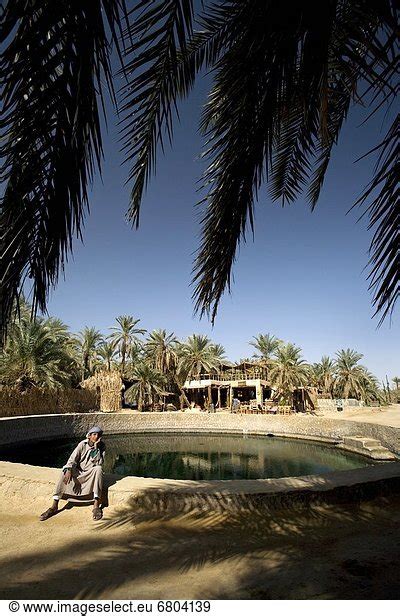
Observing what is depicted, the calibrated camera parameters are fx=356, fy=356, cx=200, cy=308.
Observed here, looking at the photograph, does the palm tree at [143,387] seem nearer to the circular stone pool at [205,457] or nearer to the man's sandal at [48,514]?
the circular stone pool at [205,457]

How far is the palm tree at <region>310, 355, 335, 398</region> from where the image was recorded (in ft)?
153

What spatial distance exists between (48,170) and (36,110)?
0.83 ft

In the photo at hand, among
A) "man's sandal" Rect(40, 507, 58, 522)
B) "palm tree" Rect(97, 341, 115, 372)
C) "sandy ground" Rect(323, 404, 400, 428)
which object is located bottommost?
"sandy ground" Rect(323, 404, 400, 428)

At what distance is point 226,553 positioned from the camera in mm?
3168

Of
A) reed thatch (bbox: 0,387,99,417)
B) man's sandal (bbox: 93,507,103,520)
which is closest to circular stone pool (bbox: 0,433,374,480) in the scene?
reed thatch (bbox: 0,387,99,417)

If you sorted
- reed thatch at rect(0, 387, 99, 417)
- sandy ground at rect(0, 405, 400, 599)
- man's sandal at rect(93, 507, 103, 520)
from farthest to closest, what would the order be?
reed thatch at rect(0, 387, 99, 417) < man's sandal at rect(93, 507, 103, 520) < sandy ground at rect(0, 405, 400, 599)

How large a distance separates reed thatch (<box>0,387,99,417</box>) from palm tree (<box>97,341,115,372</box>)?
9232 mm

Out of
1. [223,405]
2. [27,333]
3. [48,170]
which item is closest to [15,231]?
[48,170]

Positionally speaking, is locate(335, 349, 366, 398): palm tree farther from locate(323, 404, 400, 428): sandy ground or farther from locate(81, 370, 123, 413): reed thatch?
locate(81, 370, 123, 413): reed thatch

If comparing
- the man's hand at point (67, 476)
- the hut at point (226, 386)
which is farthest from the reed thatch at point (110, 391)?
the man's hand at point (67, 476)

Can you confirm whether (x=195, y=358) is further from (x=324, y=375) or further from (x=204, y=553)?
(x=204, y=553)

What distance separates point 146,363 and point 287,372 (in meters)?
12.6

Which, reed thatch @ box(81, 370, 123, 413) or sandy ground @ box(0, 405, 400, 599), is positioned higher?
reed thatch @ box(81, 370, 123, 413)

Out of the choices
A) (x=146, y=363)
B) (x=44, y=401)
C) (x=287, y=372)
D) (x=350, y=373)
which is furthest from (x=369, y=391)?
(x=44, y=401)
